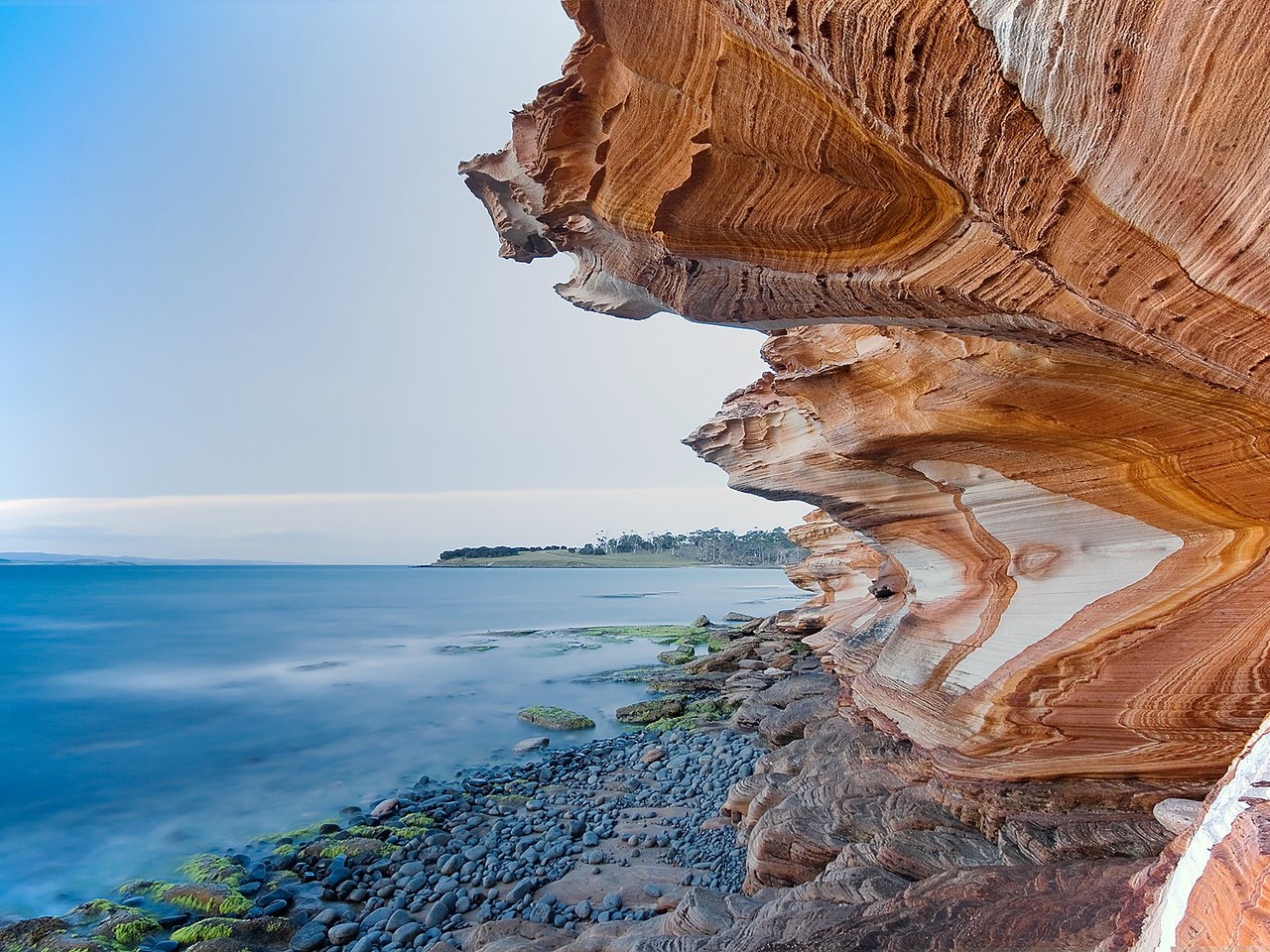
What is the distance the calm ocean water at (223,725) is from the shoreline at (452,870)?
1.02 m

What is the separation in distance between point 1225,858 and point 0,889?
430 inches

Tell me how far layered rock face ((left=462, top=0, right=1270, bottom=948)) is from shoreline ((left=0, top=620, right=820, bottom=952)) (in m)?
2.82

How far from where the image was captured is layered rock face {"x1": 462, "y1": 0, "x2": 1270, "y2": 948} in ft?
6.20

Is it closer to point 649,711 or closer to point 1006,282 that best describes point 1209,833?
point 1006,282

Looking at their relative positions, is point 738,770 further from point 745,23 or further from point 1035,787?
point 745,23

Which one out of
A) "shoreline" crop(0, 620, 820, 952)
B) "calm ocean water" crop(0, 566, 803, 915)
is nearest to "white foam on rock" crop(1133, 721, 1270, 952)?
"shoreline" crop(0, 620, 820, 952)

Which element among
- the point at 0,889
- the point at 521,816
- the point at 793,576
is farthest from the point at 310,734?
the point at 793,576

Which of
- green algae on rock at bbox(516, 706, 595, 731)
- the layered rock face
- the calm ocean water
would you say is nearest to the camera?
the layered rock face

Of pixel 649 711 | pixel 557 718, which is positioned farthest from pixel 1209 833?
pixel 557 718

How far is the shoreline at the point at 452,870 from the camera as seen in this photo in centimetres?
584

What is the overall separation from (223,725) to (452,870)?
35.9 ft

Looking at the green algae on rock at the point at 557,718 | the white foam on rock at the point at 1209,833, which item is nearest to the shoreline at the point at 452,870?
the green algae on rock at the point at 557,718

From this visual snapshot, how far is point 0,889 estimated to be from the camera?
24.0 ft

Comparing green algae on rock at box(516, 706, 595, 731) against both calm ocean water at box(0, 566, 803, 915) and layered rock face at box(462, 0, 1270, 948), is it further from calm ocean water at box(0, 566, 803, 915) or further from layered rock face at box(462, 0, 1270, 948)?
layered rock face at box(462, 0, 1270, 948)
